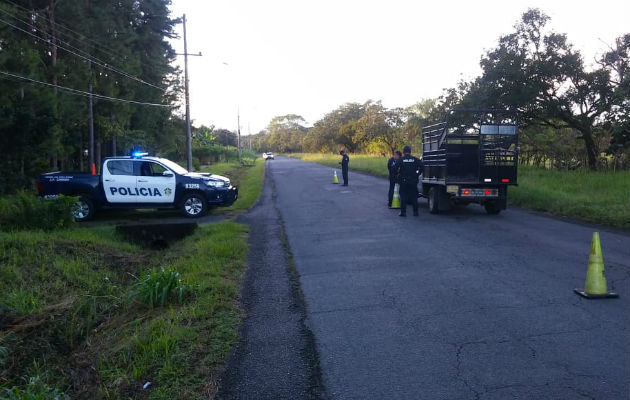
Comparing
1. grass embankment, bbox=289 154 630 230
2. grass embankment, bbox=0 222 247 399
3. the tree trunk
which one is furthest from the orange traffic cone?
the tree trunk

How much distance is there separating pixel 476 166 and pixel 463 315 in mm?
9369

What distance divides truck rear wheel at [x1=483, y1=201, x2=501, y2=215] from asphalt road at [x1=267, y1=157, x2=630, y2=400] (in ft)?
9.78

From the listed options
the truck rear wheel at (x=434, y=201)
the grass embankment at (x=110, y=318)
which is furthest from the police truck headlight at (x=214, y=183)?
the truck rear wheel at (x=434, y=201)

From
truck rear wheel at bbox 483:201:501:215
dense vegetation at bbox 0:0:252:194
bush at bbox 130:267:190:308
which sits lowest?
bush at bbox 130:267:190:308

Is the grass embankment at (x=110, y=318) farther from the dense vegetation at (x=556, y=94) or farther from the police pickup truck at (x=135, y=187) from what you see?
the dense vegetation at (x=556, y=94)

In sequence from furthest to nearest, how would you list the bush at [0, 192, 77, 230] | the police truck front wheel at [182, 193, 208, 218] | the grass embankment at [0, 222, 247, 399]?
the police truck front wheel at [182, 193, 208, 218]
the bush at [0, 192, 77, 230]
the grass embankment at [0, 222, 247, 399]

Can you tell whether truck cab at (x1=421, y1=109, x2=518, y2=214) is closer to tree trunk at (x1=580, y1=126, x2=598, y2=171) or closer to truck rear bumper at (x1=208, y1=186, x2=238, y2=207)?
truck rear bumper at (x1=208, y1=186, x2=238, y2=207)

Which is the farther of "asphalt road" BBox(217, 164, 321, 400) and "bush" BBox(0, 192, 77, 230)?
"bush" BBox(0, 192, 77, 230)

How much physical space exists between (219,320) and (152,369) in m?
1.31

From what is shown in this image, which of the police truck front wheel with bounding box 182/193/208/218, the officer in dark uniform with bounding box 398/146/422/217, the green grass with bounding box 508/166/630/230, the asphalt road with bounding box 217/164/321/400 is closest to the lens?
the asphalt road with bounding box 217/164/321/400

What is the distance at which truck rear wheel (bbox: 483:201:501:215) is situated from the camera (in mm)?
14773

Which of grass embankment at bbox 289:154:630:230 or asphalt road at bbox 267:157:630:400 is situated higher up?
grass embankment at bbox 289:154:630:230

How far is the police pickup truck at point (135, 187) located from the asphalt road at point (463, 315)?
4992 millimetres

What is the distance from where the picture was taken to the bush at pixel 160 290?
6.58 meters
